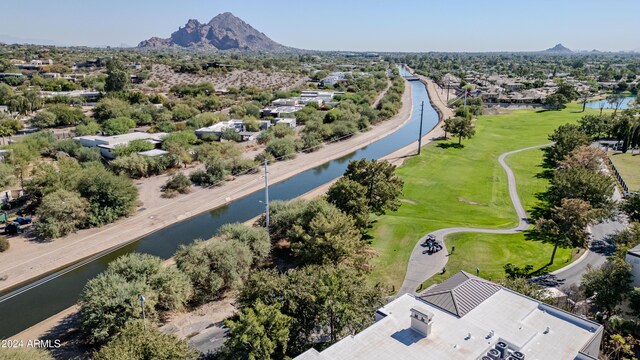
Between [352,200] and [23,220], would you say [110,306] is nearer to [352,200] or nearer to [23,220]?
[352,200]

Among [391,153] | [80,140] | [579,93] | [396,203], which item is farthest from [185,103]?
[579,93]

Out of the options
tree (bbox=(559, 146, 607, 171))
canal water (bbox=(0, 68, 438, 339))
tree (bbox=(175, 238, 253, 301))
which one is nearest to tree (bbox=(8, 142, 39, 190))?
canal water (bbox=(0, 68, 438, 339))

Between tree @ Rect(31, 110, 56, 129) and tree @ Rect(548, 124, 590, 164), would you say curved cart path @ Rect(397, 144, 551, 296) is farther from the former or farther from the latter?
tree @ Rect(31, 110, 56, 129)

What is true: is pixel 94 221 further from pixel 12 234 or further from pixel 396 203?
pixel 396 203

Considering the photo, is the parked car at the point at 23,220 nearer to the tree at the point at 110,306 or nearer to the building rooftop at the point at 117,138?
the tree at the point at 110,306

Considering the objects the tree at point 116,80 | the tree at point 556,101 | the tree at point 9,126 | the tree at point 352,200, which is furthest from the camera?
the tree at point 556,101

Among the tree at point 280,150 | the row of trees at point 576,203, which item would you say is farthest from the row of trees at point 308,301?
the tree at point 280,150

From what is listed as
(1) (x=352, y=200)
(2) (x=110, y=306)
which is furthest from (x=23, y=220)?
(1) (x=352, y=200)
